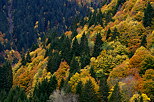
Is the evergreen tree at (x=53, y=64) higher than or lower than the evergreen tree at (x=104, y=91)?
higher

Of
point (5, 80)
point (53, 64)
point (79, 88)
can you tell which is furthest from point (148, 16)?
point (5, 80)

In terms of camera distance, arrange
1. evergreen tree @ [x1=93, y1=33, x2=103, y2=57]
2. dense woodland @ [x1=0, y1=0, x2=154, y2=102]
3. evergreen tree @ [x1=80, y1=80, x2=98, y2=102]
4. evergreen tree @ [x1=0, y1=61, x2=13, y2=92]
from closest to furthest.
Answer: dense woodland @ [x1=0, y1=0, x2=154, y2=102], evergreen tree @ [x1=80, y1=80, x2=98, y2=102], evergreen tree @ [x1=93, y1=33, x2=103, y2=57], evergreen tree @ [x1=0, y1=61, x2=13, y2=92]

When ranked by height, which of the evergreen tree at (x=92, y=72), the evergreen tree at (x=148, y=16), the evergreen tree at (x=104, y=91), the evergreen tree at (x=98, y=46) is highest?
the evergreen tree at (x=148, y=16)

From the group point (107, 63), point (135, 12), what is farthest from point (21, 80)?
point (135, 12)

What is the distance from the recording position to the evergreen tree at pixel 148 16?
83062 mm

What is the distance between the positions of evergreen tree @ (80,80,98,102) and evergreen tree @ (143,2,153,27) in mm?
35915

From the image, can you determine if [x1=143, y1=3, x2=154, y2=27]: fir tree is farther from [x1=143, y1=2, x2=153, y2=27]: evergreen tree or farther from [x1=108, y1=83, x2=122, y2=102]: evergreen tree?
[x1=108, y1=83, x2=122, y2=102]: evergreen tree

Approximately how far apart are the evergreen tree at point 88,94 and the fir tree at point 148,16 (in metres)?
35.9

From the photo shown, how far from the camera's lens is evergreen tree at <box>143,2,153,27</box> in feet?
273

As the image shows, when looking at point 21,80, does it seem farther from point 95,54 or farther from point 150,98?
point 150,98

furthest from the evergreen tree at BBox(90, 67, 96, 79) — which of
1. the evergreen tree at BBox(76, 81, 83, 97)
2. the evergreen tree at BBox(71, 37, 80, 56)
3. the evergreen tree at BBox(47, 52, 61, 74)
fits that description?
the evergreen tree at BBox(47, 52, 61, 74)

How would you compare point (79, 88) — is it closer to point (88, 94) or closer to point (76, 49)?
point (88, 94)

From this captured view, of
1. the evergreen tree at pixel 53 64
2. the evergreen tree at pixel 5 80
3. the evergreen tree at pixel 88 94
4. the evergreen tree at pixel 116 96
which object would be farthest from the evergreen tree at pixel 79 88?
the evergreen tree at pixel 5 80

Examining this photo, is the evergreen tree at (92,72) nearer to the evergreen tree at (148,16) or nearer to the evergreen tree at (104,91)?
the evergreen tree at (104,91)
